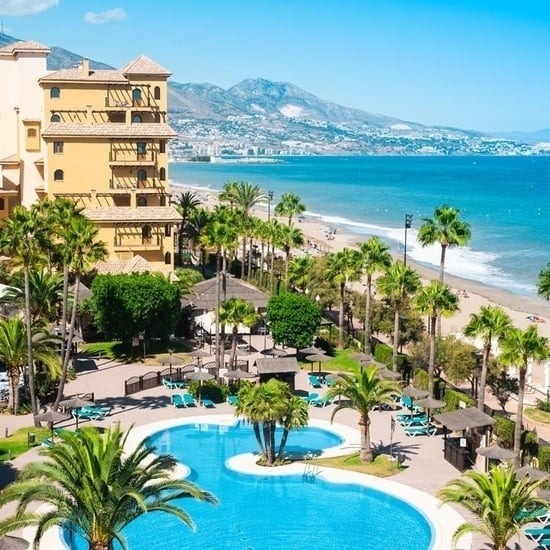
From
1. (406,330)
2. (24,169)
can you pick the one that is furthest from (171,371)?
(24,169)

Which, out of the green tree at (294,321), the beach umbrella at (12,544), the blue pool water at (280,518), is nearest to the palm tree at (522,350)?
the blue pool water at (280,518)

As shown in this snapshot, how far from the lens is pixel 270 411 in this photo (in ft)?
106

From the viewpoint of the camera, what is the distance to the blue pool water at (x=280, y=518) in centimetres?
2700

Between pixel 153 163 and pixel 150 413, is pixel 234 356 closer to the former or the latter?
pixel 150 413

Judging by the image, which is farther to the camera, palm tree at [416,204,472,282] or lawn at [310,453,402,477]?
palm tree at [416,204,472,282]

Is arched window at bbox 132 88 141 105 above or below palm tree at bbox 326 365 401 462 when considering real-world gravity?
above

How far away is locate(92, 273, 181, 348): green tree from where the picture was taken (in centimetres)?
4888

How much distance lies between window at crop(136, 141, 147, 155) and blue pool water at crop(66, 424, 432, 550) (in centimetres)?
3197

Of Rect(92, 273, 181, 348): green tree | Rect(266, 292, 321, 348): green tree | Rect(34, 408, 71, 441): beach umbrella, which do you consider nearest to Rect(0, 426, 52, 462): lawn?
Rect(34, 408, 71, 441): beach umbrella

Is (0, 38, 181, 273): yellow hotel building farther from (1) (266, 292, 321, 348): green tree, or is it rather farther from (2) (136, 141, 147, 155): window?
(1) (266, 292, 321, 348): green tree

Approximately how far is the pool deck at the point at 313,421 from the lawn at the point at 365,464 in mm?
460

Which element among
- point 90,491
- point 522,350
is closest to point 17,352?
point 90,491

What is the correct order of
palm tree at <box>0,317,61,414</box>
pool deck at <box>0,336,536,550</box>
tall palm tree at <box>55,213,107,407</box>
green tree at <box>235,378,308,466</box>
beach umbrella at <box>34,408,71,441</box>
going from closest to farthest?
pool deck at <box>0,336,536,550</box>
green tree at <box>235,378,308,466</box>
beach umbrella at <box>34,408,71,441</box>
tall palm tree at <box>55,213,107,407</box>
palm tree at <box>0,317,61,414</box>

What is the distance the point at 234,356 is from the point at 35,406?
10.9m
